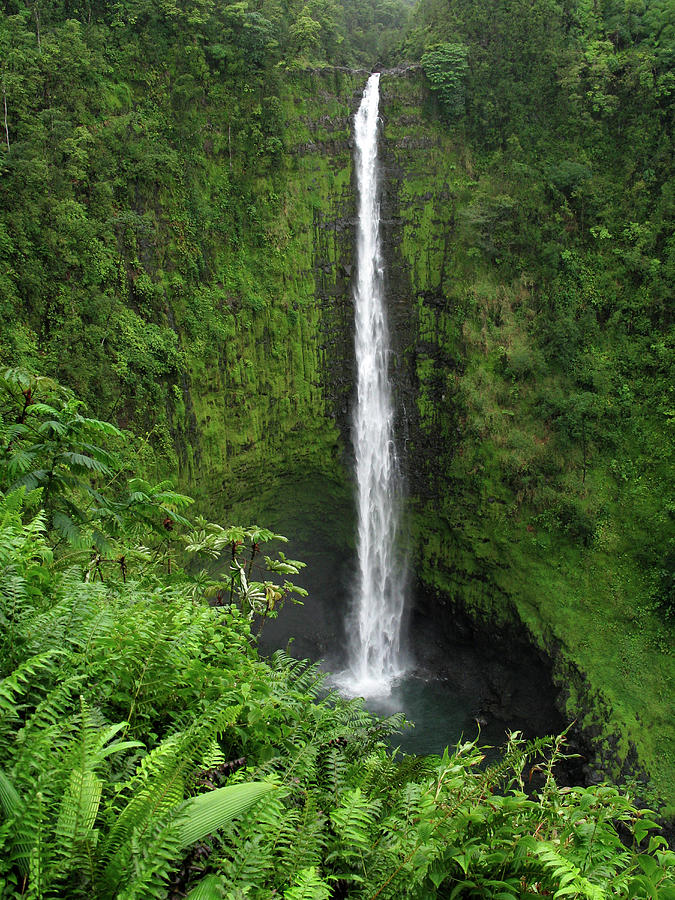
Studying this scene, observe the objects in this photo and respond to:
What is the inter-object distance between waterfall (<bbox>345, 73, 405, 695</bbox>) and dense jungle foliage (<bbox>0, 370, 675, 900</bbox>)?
1434cm

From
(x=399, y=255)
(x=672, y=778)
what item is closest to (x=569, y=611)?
(x=672, y=778)

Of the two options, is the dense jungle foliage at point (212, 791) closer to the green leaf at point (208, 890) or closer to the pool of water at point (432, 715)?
the green leaf at point (208, 890)

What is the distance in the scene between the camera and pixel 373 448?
58.9ft

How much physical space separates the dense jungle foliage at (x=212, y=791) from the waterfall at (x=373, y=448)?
47.0ft

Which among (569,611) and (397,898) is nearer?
(397,898)

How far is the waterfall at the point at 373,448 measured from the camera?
17891mm

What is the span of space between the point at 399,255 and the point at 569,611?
11.9m

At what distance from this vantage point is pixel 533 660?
14.8 m

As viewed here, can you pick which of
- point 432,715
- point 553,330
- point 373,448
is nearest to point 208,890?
point 432,715

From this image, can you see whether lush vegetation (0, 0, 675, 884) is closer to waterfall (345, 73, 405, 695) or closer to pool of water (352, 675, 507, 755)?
waterfall (345, 73, 405, 695)

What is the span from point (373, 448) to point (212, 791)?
52.6 ft

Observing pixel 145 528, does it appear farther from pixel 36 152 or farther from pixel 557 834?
pixel 36 152

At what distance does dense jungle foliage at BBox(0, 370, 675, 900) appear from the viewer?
1.76 m

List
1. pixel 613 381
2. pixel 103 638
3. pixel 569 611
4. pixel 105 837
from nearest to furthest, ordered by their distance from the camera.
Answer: pixel 105 837 < pixel 103 638 < pixel 569 611 < pixel 613 381
